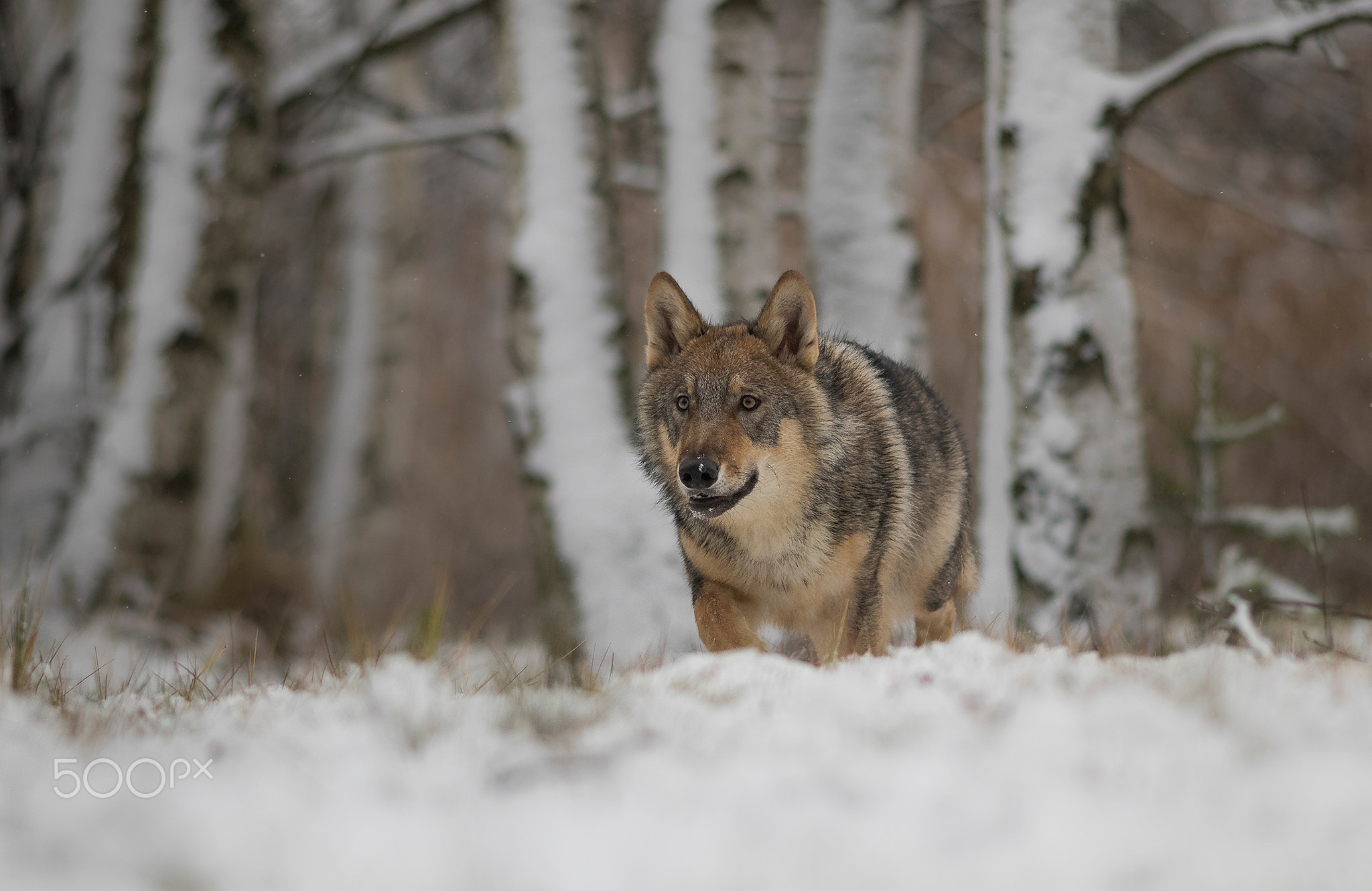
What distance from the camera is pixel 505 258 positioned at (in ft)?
27.3

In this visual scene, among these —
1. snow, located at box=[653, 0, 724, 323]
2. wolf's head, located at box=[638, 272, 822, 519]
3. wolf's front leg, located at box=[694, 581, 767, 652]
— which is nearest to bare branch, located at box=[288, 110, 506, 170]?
snow, located at box=[653, 0, 724, 323]

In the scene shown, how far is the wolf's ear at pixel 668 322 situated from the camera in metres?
4.26

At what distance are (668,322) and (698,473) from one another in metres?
1.02

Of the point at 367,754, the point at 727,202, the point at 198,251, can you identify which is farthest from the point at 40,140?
the point at 367,754

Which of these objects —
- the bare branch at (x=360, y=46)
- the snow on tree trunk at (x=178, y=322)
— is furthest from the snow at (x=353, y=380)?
the snow on tree trunk at (x=178, y=322)

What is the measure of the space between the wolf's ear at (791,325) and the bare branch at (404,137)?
592 centimetres

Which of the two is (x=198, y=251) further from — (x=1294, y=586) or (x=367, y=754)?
(x=1294, y=586)

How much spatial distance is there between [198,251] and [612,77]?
11.5 metres

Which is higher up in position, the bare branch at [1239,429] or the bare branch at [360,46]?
the bare branch at [360,46]

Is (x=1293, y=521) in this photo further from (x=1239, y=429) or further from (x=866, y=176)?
(x=866, y=176)

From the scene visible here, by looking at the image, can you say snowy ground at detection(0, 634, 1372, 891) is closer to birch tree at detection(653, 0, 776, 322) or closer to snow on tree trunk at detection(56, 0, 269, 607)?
birch tree at detection(653, 0, 776, 322)

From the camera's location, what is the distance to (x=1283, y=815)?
173 cm

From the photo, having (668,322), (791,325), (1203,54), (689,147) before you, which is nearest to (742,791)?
(791,325)

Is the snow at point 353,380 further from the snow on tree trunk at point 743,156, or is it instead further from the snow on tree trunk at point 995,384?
the snow on tree trunk at point 995,384
